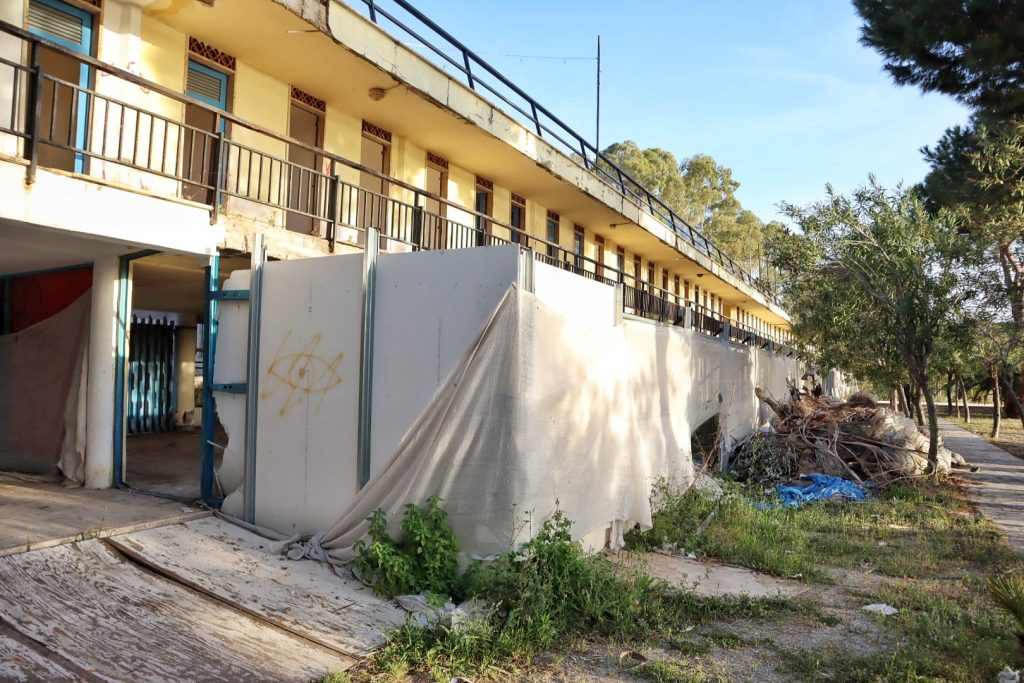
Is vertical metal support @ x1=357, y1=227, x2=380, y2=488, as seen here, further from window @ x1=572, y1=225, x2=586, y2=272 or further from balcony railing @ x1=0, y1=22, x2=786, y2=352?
window @ x1=572, y1=225, x2=586, y2=272

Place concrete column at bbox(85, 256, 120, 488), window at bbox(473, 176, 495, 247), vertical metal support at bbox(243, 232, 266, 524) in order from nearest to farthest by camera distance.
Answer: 1. vertical metal support at bbox(243, 232, 266, 524)
2. concrete column at bbox(85, 256, 120, 488)
3. window at bbox(473, 176, 495, 247)

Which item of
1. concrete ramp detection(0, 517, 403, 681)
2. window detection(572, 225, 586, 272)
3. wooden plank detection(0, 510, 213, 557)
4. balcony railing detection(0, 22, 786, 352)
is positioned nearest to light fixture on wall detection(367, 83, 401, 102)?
balcony railing detection(0, 22, 786, 352)

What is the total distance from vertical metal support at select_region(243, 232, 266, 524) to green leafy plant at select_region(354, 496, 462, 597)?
1779 millimetres

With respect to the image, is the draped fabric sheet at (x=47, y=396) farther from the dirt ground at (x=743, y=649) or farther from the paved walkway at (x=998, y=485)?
the paved walkway at (x=998, y=485)

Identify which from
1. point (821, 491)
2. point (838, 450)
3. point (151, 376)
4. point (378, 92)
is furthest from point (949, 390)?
point (151, 376)

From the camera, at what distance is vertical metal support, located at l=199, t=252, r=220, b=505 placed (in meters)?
6.48

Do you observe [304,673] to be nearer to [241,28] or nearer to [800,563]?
[800,563]

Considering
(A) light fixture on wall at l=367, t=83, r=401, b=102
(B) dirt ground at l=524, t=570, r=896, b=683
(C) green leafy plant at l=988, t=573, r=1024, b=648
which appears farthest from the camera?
(A) light fixture on wall at l=367, t=83, r=401, b=102

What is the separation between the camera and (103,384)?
23.1 ft

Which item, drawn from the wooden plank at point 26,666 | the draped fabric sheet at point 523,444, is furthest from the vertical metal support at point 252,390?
the wooden plank at point 26,666

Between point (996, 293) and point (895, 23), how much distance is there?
14.5 ft

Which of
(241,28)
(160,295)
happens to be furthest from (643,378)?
(160,295)

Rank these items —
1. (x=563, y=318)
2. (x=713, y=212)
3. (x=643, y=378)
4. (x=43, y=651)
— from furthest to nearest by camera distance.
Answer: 1. (x=713, y=212)
2. (x=643, y=378)
3. (x=563, y=318)
4. (x=43, y=651)

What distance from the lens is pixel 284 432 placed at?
6.04m
